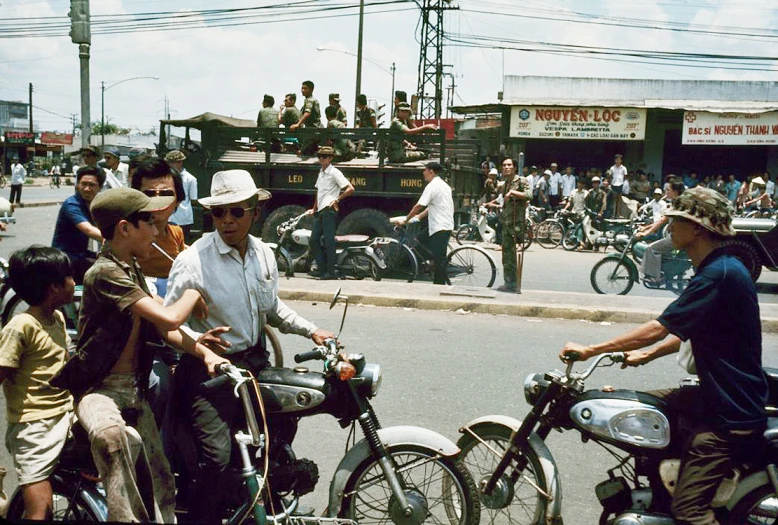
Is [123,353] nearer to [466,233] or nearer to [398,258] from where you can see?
[398,258]

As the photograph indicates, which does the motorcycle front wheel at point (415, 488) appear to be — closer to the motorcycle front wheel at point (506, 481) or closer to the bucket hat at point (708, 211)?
the motorcycle front wheel at point (506, 481)

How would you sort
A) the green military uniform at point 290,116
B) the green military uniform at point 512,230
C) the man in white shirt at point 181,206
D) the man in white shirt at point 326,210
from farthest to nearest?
the green military uniform at point 290,116 < the man in white shirt at point 326,210 < the green military uniform at point 512,230 < the man in white shirt at point 181,206

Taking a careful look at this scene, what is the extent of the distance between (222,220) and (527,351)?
450 cm

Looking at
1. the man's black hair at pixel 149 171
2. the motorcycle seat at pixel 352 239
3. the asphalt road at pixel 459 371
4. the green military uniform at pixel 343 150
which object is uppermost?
the green military uniform at pixel 343 150

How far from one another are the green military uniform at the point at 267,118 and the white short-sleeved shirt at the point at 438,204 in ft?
14.6

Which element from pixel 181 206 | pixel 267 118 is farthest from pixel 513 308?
pixel 267 118

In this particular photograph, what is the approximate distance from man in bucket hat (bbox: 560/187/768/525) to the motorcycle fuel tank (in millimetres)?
133

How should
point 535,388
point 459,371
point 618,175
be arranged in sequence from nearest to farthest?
point 535,388 → point 459,371 → point 618,175

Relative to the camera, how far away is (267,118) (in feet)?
44.5

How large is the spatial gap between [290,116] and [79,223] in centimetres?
776

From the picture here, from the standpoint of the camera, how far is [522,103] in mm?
24953

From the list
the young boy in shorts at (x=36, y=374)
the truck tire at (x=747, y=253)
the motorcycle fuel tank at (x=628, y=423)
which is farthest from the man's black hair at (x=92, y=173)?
the truck tire at (x=747, y=253)

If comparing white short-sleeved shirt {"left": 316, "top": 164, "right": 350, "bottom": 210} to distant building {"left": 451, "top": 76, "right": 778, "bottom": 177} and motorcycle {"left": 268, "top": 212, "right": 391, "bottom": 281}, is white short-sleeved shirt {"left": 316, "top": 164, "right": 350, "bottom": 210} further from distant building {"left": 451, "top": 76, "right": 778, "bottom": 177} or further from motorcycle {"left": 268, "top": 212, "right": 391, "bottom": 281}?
distant building {"left": 451, "top": 76, "right": 778, "bottom": 177}

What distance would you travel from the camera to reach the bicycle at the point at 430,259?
424 inches
